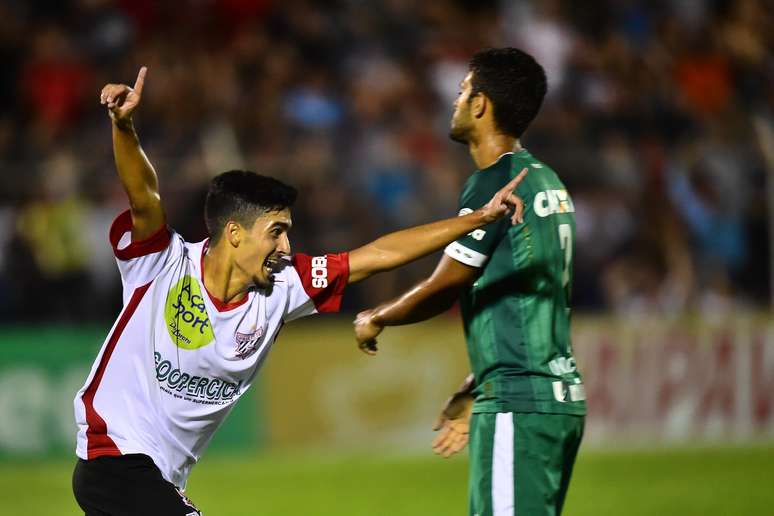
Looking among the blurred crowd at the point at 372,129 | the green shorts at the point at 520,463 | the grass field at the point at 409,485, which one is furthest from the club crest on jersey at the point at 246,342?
the blurred crowd at the point at 372,129

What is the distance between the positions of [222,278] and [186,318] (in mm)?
216

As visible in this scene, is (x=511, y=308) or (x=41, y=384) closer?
(x=511, y=308)

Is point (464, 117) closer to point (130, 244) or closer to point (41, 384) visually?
point (130, 244)

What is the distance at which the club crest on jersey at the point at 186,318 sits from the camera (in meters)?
5.15

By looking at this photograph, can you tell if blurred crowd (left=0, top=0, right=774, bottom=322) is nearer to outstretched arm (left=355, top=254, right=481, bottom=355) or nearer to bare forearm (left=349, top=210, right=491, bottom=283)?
bare forearm (left=349, top=210, right=491, bottom=283)

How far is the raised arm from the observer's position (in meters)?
4.72

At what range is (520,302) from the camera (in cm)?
502

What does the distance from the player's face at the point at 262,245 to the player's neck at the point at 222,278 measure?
0.04m

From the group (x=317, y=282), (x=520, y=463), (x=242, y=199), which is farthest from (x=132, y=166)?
(x=520, y=463)

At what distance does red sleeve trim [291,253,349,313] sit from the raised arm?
76 cm

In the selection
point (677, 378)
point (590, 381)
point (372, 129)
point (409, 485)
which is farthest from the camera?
point (372, 129)

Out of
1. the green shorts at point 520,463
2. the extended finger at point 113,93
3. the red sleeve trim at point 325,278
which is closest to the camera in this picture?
the extended finger at point 113,93

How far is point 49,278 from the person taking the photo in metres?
11.8

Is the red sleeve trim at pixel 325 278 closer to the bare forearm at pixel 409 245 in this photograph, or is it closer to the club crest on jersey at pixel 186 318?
the bare forearm at pixel 409 245
